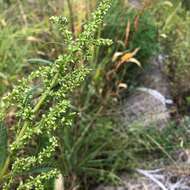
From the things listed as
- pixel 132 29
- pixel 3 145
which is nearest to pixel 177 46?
pixel 132 29

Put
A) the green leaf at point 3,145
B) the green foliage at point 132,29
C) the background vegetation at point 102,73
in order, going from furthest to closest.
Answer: the green foliage at point 132,29 → the background vegetation at point 102,73 → the green leaf at point 3,145

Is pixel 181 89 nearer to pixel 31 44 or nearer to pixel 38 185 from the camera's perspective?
pixel 31 44

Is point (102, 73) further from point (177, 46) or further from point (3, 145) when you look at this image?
point (3, 145)

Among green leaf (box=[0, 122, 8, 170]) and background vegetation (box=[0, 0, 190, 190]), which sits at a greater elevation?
green leaf (box=[0, 122, 8, 170])

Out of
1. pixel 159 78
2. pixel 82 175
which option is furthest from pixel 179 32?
pixel 82 175

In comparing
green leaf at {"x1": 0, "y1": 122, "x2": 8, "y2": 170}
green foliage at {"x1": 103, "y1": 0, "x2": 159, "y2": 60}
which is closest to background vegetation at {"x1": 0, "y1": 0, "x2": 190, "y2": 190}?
green foliage at {"x1": 103, "y1": 0, "x2": 159, "y2": 60}

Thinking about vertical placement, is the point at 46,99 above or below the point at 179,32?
above

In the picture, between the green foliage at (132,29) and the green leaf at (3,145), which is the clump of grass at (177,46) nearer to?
the green foliage at (132,29)

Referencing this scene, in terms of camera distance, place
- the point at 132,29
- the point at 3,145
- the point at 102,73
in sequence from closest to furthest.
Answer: the point at 3,145, the point at 102,73, the point at 132,29

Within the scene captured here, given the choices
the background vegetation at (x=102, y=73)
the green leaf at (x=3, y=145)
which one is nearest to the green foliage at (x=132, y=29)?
the background vegetation at (x=102, y=73)

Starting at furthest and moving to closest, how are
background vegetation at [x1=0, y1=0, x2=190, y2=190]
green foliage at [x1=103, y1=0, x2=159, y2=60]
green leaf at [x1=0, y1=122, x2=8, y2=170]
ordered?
1. green foliage at [x1=103, y1=0, x2=159, y2=60]
2. background vegetation at [x1=0, y1=0, x2=190, y2=190]
3. green leaf at [x1=0, y1=122, x2=8, y2=170]

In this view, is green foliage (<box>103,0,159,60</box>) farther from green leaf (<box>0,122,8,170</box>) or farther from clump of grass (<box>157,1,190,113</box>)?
green leaf (<box>0,122,8,170</box>)
